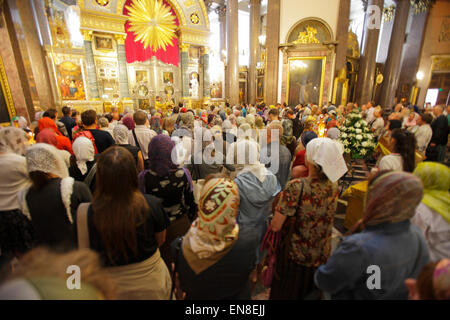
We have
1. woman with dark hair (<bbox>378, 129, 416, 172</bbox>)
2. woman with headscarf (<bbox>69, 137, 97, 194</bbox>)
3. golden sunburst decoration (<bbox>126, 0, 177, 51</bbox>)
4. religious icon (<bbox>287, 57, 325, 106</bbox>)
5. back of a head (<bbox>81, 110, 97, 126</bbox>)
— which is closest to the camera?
woman with dark hair (<bbox>378, 129, 416, 172</bbox>)

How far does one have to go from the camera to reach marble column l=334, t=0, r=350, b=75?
12437 millimetres

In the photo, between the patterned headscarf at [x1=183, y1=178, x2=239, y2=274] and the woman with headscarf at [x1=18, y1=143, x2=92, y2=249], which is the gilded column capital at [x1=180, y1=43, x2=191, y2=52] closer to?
the woman with headscarf at [x1=18, y1=143, x2=92, y2=249]

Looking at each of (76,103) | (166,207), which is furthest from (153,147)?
(76,103)

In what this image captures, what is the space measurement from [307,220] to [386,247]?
689 mm

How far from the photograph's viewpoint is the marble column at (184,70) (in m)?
14.7

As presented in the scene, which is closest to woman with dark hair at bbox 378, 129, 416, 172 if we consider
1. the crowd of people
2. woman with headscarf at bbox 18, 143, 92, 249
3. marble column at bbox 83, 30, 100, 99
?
the crowd of people

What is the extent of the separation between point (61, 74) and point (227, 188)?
14555 millimetres

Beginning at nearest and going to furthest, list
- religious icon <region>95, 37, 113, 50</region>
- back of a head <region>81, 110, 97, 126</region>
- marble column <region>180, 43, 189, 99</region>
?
back of a head <region>81, 110, 97, 126</region> < religious icon <region>95, 37, 113, 50</region> < marble column <region>180, 43, 189, 99</region>

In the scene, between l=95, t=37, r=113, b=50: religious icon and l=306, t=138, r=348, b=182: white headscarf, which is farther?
l=95, t=37, r=113, b=50: religious icon

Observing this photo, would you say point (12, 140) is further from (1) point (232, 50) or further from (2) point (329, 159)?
(1) point (232, 50)

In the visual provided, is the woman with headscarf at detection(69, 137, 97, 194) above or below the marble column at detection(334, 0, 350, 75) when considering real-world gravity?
below

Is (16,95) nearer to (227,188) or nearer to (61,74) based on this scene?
(61,74)

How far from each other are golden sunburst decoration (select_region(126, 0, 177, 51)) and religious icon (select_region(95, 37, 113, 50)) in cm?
165

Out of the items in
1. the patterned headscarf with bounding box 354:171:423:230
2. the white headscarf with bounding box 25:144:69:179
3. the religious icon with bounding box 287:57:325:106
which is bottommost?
the patterned headscarf with bounding box 354:171:423:230
